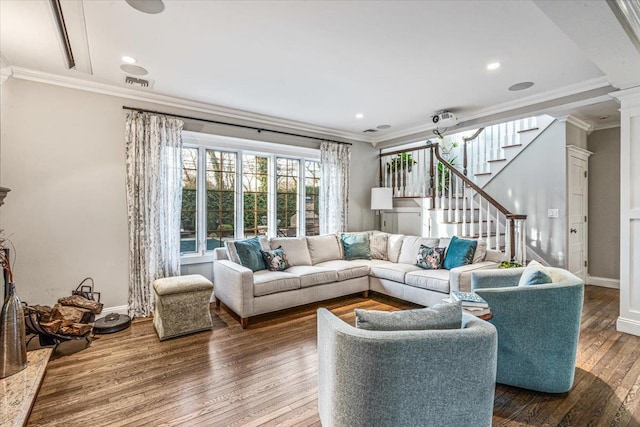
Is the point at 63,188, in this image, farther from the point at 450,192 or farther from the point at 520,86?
the point at 520,86

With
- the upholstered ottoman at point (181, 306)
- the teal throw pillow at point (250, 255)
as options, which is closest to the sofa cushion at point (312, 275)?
the teal throw pillow at point (250, 255)

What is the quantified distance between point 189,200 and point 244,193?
782 millimetres

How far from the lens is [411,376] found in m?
1.31

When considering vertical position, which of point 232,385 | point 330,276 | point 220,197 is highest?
point 220,197

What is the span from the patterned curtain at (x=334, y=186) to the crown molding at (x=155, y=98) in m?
0.37

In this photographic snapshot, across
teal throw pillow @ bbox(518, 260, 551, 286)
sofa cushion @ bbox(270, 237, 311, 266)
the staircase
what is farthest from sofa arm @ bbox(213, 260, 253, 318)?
the staircase

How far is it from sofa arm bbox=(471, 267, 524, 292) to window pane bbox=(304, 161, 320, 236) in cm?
306

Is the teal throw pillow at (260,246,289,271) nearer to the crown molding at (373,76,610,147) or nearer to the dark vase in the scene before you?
the dark vase

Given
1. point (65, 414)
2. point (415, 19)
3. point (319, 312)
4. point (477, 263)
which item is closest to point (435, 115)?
point (477, 263)

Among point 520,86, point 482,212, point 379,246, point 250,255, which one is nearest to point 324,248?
point 379,246

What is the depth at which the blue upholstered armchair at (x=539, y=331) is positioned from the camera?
2.08 m

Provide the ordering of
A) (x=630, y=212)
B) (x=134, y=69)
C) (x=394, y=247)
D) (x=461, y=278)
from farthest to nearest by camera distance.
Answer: (x=394, y=247)
(x=461, y=278)
(x=630, y=212)
(x=134, y=69)

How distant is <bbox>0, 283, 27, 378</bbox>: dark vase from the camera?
2223mm

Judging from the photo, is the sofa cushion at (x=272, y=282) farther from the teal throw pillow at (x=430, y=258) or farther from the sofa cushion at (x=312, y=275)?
the teal throw pillow at (x=430, y=258)
